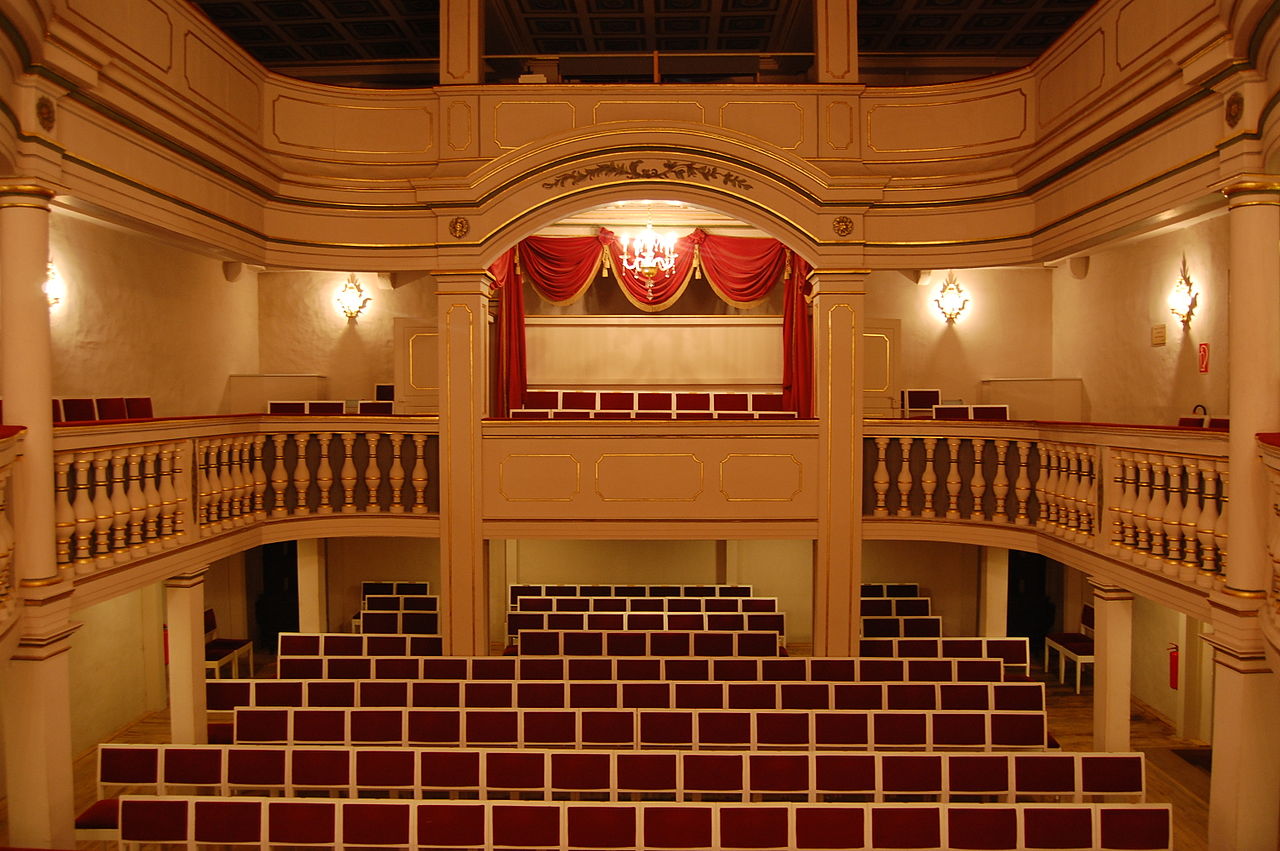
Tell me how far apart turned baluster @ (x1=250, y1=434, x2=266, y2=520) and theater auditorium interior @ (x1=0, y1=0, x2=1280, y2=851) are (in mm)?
46

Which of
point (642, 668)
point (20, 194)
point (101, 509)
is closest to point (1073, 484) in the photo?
point (642, 668)

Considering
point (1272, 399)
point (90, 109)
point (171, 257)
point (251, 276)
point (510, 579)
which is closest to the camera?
point (1272, 399)

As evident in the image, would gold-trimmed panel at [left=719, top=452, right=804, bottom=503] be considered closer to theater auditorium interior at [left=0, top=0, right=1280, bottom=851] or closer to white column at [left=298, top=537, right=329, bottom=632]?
theater auditorium interior at [left=0, top=0, right=1280, bottom=851]

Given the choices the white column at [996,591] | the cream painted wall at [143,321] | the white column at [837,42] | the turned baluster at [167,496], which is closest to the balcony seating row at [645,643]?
the white column at [996,591]

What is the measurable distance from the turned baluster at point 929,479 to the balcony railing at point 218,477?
14.8 ft

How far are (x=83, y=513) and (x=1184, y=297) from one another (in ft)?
27.4

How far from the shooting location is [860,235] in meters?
7.56

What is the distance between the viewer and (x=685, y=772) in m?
4.80

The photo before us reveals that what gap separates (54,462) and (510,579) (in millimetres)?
6562

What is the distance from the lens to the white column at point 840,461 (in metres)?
7.52

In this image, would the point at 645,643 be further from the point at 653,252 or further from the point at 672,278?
the point at 672,278

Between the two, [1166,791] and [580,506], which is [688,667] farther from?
[1166,791]

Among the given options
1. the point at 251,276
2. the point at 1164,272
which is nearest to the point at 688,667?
the point at 1164,272

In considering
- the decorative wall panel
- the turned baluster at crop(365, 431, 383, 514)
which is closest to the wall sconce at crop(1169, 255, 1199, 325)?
the decorative wall panel
